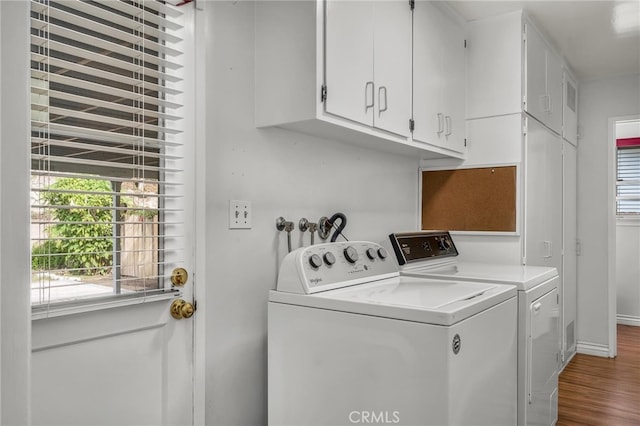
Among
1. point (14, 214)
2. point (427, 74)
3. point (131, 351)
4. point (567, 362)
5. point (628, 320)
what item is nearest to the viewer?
point (14, 214)

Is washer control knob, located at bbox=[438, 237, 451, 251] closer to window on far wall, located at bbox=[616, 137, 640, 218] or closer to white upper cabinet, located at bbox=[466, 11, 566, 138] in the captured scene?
white upper cabinet, located at bbox=[466, 11, 566, 138]

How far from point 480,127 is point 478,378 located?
173 centimetres

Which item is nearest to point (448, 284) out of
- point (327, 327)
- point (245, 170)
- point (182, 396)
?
point (327, 327)

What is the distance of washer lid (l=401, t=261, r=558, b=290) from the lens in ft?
6.47

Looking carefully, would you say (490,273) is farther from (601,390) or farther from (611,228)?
(611,228)

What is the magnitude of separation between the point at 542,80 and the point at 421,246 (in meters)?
1.50

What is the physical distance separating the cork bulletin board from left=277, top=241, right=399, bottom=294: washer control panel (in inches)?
37.4

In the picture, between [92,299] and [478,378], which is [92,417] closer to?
[92,299]

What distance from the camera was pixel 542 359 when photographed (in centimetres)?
211

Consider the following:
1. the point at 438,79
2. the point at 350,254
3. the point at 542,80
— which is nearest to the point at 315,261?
the point at 350,254

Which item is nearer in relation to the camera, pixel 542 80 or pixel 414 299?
pixel 414 299

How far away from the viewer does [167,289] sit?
149 cm

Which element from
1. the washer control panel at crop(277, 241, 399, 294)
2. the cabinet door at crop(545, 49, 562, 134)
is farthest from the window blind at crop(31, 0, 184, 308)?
the cabinet door at crop(545, 49, 562, 134)

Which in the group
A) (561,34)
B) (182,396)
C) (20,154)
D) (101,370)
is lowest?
(182,396)
